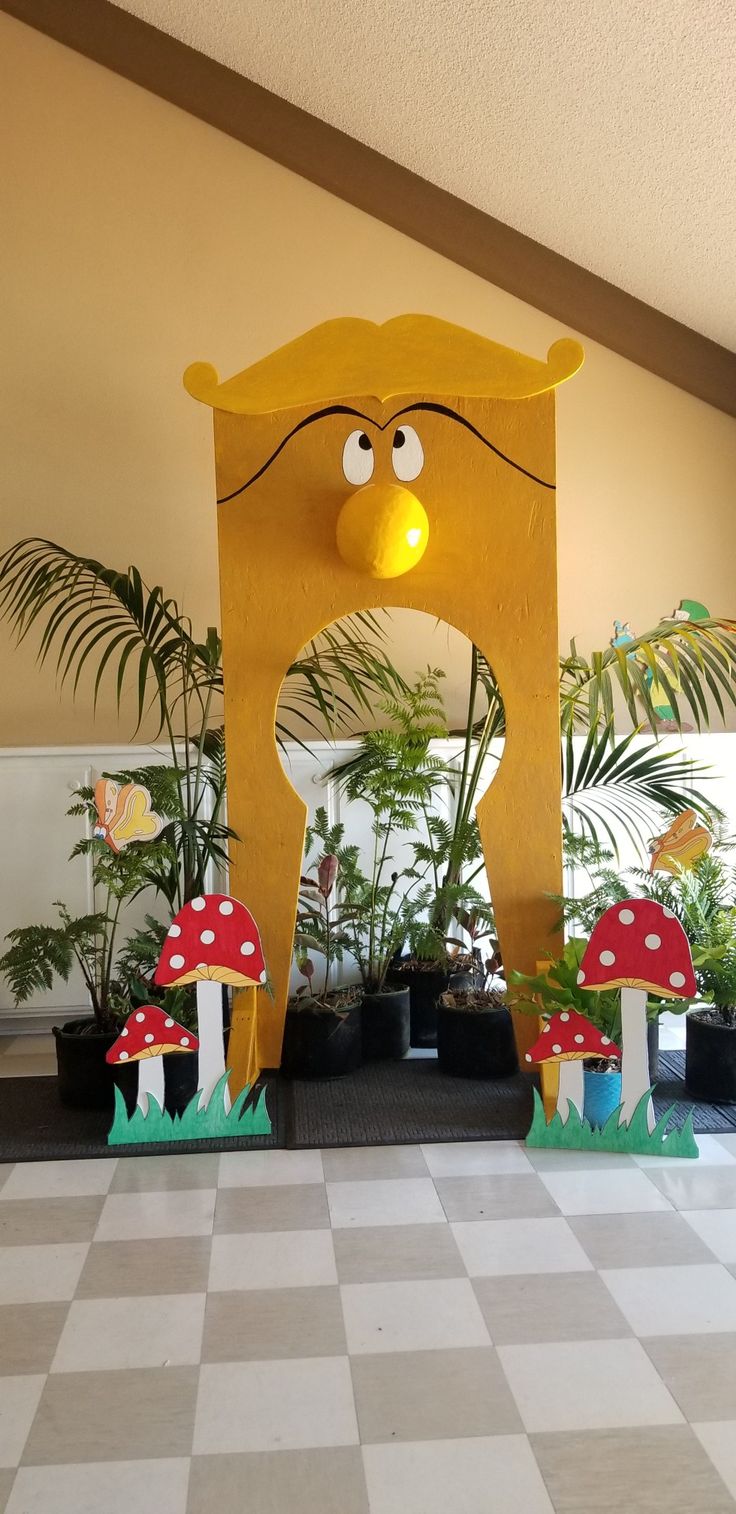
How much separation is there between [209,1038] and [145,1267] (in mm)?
668

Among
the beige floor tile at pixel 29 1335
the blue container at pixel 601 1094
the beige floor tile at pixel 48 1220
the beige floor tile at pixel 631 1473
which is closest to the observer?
the beige floor tile at pixel 631 1473

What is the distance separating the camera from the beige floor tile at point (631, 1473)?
153 centimetres

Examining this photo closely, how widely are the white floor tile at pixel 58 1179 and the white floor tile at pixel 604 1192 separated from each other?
3.39ft

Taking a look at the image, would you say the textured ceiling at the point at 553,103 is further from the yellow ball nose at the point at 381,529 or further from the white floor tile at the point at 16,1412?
the white floor tile at the point at 16,1412

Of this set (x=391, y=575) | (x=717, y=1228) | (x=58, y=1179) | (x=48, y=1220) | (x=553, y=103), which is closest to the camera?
(x=717, y=1228)

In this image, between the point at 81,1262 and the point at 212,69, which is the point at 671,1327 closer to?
the point at 81,1262

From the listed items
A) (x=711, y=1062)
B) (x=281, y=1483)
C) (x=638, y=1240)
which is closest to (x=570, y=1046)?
(x=638, y=1240)

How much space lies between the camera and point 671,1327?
1.96 m

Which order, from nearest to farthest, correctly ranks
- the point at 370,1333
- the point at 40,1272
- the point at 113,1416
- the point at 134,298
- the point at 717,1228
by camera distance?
1. the point at 113,1416
2. the point at 370,1333
3. the point at 40,1272
4. the point at 717,1228
5. the point at 134,298

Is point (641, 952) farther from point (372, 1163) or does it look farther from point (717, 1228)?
point (372, 1163)

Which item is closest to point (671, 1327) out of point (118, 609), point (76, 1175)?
point (76, 1175)

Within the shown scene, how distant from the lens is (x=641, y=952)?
105 inches

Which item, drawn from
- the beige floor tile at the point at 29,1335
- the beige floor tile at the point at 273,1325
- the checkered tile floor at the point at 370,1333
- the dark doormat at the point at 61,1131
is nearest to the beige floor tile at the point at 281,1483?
the checkered tile floor at the point at 370,1333

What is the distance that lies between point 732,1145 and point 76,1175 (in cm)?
160
